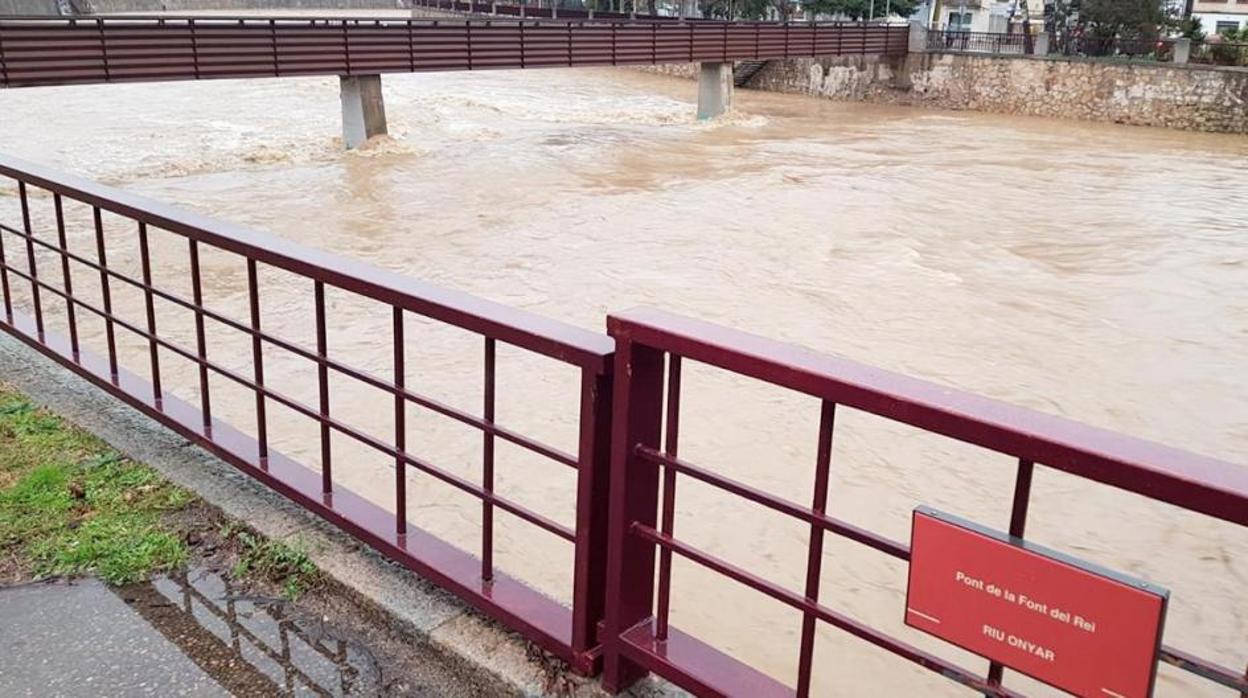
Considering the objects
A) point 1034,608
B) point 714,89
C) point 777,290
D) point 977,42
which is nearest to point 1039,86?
point 977,42

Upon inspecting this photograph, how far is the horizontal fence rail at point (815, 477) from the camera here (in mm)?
1644

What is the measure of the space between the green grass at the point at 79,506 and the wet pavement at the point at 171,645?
111 mm

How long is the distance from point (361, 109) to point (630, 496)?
59.1ft

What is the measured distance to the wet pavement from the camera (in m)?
2.66

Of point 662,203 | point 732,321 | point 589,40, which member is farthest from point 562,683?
point 589,40

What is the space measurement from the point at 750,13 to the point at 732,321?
42837 mm

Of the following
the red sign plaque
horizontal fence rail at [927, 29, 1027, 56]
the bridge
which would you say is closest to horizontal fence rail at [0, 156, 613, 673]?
the red sign plaque

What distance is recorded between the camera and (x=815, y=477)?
2215mm

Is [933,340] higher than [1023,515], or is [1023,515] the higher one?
[1023,515]

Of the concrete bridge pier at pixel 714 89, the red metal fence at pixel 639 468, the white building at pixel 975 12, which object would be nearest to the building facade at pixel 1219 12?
the white building at pixel 975 12

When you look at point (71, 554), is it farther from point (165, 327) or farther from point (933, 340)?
point (933, 340)

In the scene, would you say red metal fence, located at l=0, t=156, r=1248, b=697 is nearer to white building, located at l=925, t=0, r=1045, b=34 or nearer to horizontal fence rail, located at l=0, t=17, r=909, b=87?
horizontal fence rail, located at l=0, t=17, r=909, b=87

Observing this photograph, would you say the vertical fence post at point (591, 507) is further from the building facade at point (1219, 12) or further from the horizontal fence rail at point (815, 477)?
the building facade at point (1219, 12)

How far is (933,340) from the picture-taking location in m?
9.19
